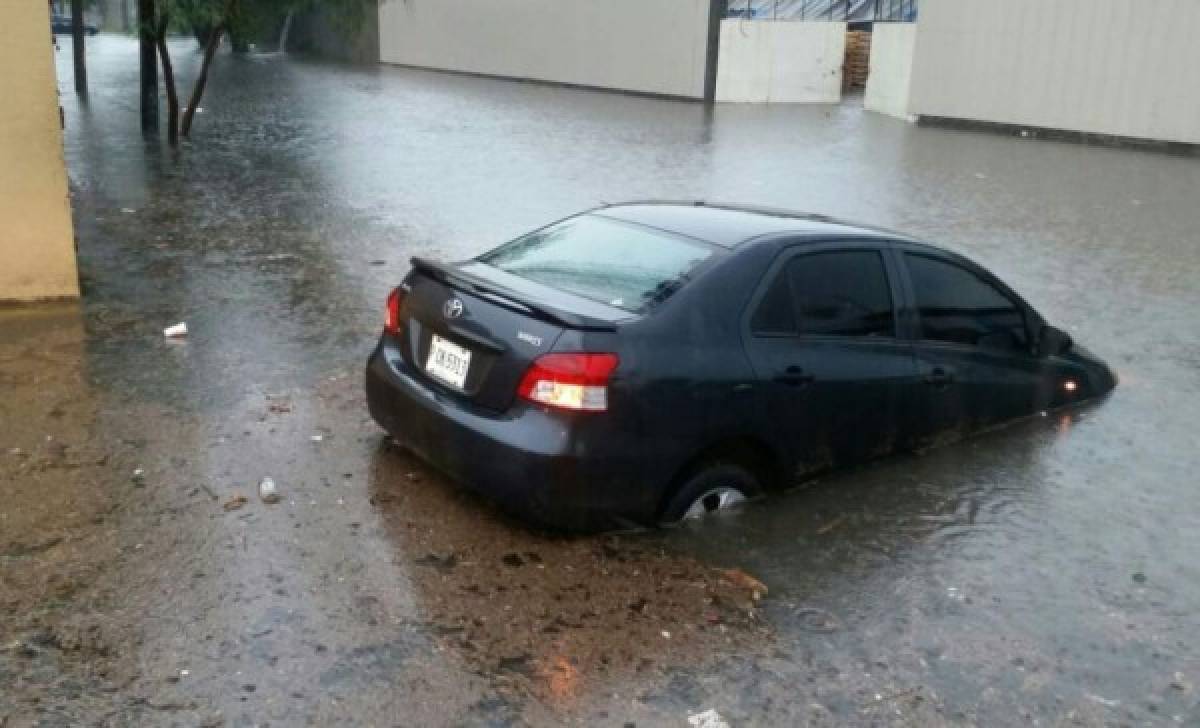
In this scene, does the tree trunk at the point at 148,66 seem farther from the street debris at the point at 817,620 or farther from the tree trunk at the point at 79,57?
the street debris at the point at 817,620

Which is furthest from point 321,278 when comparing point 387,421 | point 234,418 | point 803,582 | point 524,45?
point 524,45

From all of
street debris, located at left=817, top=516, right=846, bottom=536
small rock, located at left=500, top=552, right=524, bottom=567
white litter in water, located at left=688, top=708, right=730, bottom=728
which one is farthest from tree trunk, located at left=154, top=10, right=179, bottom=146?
white litter in water, located at left=688, top=708, right=730, bottom=728

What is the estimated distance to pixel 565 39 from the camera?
108 ft

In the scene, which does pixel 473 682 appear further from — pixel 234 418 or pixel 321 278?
pixel 321 278

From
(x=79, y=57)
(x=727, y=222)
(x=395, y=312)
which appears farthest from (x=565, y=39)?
(x=395, y=312)

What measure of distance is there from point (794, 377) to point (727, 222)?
3.05ft

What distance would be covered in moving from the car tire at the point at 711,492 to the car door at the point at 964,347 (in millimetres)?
1217

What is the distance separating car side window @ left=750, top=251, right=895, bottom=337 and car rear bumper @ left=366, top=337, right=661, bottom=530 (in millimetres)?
961

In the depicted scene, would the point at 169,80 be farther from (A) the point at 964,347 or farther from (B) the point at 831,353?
(B) the point at 831,353

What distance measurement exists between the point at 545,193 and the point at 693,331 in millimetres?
9937

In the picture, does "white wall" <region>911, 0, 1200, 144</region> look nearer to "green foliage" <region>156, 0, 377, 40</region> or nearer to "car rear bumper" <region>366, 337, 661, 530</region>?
Result: "green foliage" <region>156, 0, 377, 40</region>

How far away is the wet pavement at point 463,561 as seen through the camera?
3812 millimetres

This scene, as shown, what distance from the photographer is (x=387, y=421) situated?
5289mm

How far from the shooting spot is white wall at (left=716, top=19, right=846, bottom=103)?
29.2 m
